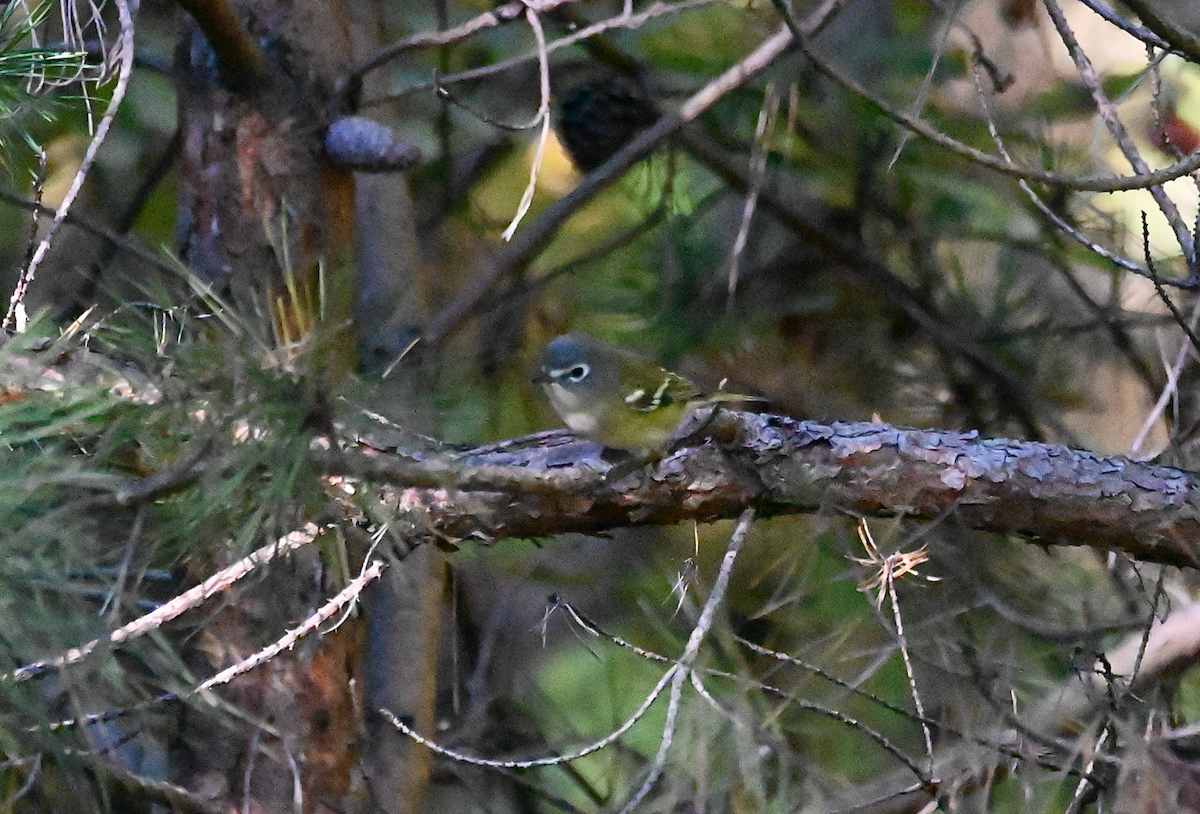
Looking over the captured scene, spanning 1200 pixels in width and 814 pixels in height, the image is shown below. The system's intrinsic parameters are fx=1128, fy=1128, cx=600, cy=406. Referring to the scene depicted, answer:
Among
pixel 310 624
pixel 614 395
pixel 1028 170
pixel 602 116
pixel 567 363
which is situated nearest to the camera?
pixel 1028 170

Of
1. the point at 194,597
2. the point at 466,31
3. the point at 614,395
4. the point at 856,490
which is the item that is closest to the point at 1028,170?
the point at 856,490

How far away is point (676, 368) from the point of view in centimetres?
195

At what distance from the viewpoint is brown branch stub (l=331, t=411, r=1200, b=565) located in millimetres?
1094

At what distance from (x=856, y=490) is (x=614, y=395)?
0.93 feet

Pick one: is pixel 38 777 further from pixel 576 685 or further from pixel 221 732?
pixel 576 685

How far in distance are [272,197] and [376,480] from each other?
2.48ft

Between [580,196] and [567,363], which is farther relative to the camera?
[580,196]

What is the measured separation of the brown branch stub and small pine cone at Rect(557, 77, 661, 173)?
942 mm

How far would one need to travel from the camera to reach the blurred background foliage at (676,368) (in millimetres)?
1004

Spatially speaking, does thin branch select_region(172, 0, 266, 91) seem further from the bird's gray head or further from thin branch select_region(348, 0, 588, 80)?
the bird's gray head

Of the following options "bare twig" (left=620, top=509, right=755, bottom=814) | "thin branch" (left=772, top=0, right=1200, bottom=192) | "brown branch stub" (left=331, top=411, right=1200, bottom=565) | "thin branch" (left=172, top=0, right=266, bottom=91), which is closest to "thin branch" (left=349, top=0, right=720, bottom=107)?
"thin branch" (left=172, top=0, right=266, bottom=91)

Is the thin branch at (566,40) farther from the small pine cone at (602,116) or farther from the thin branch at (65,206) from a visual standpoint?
the small pine cone at (602,116)

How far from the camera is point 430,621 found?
5.50ft

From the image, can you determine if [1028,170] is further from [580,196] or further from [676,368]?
[676,368]
